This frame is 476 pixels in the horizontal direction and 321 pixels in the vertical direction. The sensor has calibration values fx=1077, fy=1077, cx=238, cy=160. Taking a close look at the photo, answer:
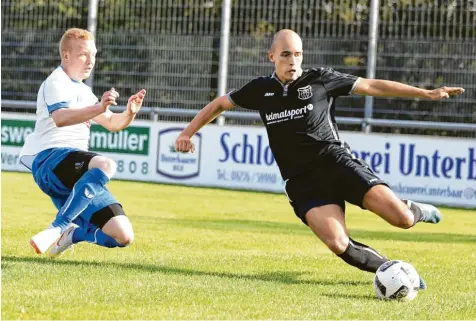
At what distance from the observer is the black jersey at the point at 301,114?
820 centimetres

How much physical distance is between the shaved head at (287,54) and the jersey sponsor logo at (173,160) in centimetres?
1248

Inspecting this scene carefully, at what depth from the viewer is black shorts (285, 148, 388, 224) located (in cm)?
803

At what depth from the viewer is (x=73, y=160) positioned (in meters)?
8.41

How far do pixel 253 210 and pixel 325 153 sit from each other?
7631mm

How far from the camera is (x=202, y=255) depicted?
9.66 m

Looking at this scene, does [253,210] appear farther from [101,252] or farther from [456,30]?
[101,252]

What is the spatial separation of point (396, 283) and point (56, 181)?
2.86 metres

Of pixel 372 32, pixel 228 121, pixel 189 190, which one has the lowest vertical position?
pixel 189 190

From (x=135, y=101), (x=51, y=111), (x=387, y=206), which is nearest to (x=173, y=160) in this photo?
(x=51, y=111)

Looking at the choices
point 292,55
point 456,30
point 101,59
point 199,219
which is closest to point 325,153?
point 292,55

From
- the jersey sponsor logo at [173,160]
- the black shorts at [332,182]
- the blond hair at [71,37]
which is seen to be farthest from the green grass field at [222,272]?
the jersey sponsor logo at [173,160]

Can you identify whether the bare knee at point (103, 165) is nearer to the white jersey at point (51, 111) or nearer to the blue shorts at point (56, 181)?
the blue shorts at point (56, 181)

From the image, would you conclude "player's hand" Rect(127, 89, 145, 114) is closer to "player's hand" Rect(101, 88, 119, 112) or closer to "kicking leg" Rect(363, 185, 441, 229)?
"player's hand" Rect(101, 88, 119, 112)

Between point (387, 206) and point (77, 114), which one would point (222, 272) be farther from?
point (77, 114)
